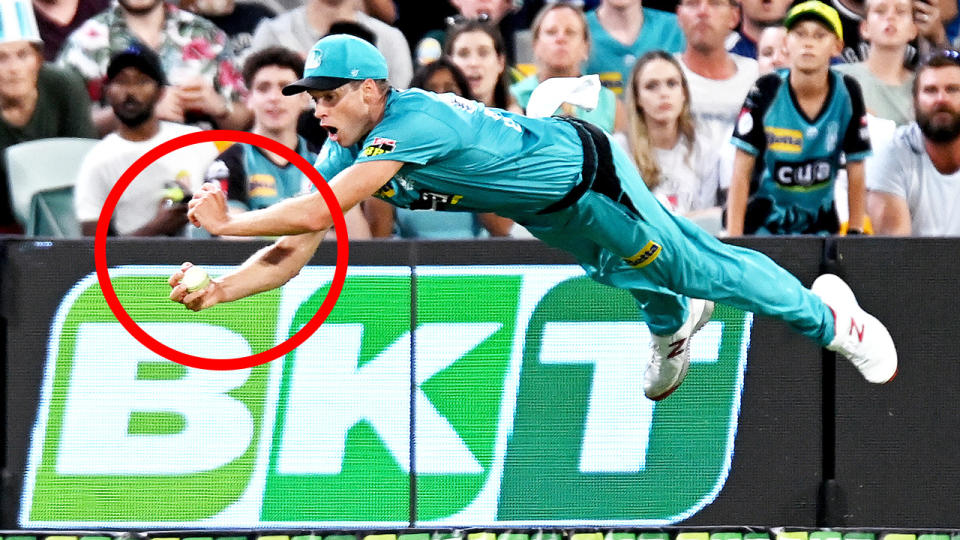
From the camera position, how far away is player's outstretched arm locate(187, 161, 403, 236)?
6.38 m

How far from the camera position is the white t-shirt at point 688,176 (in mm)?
9945

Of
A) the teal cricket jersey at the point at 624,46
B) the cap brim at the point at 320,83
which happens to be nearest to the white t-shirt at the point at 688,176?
the teal cricket jersey at the point at 624,46

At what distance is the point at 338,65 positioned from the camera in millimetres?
6836

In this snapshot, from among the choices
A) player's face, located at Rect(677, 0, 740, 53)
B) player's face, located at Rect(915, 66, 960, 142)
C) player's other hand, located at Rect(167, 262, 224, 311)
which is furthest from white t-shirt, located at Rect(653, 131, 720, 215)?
player's other hand, located at Rect(167, 262, 224, 311)

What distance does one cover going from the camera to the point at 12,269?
8.49 meters

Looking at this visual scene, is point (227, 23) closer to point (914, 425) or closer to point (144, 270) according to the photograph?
point (144, 270)

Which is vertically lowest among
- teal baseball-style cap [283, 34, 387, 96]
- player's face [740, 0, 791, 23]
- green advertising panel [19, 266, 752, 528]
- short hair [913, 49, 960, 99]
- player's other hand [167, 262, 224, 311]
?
green advertising panel [19, 266, 752, 528]

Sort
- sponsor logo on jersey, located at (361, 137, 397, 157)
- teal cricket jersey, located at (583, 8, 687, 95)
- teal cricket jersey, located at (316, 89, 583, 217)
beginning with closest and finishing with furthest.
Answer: sponsor logo on jersey, located at (361, 137, 397, 157), teal cricket jersey, located at (316, 89, 583, 217), teal cricket jersey, located at (583, 8, 687, 95)

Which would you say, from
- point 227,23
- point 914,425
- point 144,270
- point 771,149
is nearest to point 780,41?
point 771,149

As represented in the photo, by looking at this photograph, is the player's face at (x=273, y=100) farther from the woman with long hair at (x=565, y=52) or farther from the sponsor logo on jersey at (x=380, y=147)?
the sponsor logo on jersey at (x=380, y=147)

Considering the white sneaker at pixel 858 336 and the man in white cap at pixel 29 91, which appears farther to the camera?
the man in white cap at pixel 29 91

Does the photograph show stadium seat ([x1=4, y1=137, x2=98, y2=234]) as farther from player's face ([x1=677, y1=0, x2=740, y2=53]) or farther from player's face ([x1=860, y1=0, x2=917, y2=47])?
player's face ([x1=860, y1=0, x2=917, y2=47])

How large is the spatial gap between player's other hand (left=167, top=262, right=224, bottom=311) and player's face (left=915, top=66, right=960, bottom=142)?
17.0 feet

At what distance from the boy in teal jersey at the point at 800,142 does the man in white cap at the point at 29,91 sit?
4.25m
